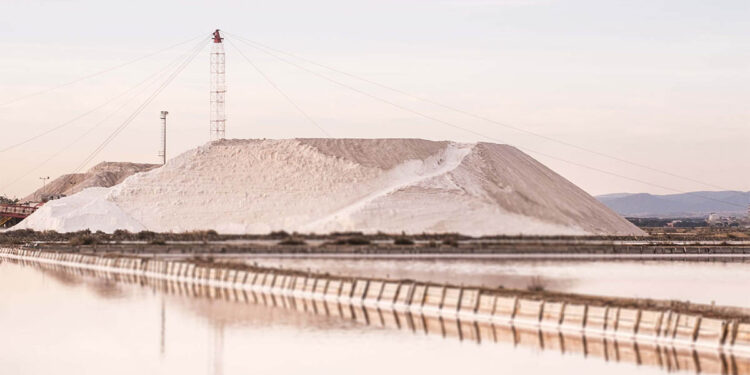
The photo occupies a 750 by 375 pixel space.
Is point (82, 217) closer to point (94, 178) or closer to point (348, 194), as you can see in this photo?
point (348, 194)

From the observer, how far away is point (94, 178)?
144 meters

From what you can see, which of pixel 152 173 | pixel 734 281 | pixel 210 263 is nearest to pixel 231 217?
pixel 152 173

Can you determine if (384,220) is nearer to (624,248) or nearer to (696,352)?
(624,248)

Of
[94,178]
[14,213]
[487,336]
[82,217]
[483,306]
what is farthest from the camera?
[94,178]

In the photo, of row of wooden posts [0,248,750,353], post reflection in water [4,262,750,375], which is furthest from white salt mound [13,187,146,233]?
post reflection in water [4,262,750,375]

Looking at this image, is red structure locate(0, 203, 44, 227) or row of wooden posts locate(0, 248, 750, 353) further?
red structure locate(0, 203, 44, 227)

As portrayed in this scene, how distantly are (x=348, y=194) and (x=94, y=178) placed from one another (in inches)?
2372

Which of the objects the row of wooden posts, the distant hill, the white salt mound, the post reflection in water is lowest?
the post reflection in water

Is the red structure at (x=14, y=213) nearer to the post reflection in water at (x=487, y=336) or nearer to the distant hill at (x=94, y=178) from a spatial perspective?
the distant hill at (x=94, y=178)

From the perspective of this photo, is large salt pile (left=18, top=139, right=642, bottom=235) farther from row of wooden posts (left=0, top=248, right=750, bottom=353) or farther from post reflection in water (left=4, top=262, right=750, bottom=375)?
post reflection in water (left=4, top=262, right=750, bottom=375)

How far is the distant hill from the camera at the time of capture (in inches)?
5610

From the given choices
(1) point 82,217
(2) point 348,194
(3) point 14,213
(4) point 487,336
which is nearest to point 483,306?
(4) point 487,336

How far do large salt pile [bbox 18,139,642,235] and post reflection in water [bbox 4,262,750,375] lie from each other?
44013 millimetres

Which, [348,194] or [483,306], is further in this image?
[348,194]
